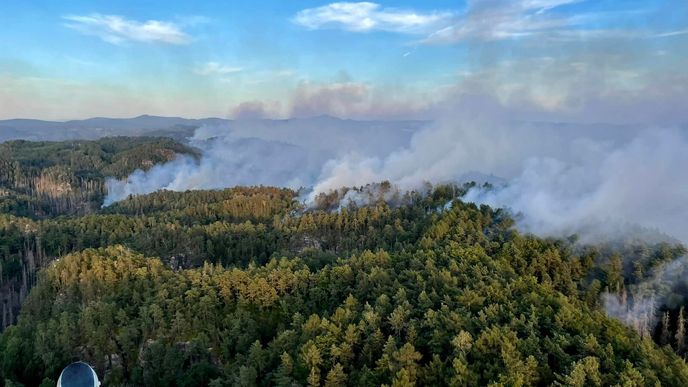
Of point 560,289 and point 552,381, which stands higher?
point 552,381

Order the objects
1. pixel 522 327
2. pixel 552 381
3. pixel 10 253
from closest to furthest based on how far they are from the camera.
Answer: pixel 552 381 → pixel 522 327 → pixel 10 253

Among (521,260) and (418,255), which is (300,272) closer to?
(418,255)

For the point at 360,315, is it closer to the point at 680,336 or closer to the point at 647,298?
the point at 680,336

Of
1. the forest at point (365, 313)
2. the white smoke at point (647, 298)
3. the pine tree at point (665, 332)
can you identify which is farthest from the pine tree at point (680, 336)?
the white smoke at point (647, 298)

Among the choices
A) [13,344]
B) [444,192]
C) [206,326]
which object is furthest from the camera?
[444,192]

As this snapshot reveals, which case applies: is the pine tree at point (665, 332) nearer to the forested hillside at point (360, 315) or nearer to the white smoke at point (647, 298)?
the forested hillside at point (360, 315)

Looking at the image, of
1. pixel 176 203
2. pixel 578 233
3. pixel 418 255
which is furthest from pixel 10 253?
pixel 578 233

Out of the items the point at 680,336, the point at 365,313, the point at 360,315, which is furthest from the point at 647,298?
the point at 365,313
